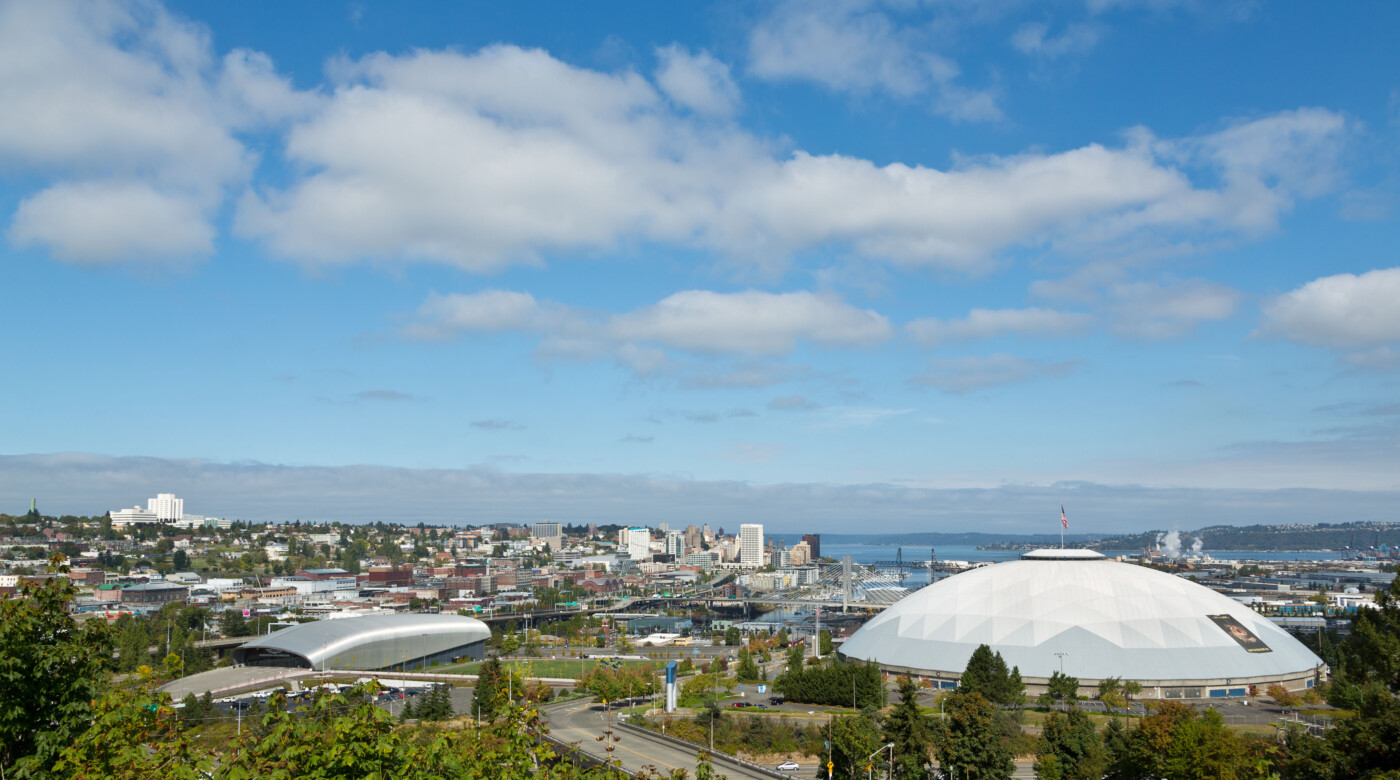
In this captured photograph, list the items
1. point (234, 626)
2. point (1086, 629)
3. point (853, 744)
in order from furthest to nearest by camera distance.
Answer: point (234, 626) < point (1086, 629) < point (853, 744)

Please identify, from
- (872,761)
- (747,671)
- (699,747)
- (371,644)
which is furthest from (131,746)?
(371,644)

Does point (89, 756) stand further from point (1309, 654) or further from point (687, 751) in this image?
point (1309, 654)

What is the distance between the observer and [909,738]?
3300 centimetres

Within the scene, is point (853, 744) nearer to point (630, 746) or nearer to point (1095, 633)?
point (630, 746)

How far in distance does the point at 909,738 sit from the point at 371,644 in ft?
191

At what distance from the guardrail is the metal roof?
2068 centimetres

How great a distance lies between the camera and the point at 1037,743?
40.8m

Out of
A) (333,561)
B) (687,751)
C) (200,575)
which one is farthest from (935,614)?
(333,561)

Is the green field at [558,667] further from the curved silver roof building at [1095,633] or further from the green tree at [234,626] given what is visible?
the green tree at [234,626]

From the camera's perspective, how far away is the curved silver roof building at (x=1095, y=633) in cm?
5406

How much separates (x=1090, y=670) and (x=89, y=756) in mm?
54916

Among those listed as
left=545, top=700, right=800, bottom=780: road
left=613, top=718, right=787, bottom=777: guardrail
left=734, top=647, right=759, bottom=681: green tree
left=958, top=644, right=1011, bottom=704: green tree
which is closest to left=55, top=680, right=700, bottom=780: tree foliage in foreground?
left=545, top=700, right=800, bottom=780: road

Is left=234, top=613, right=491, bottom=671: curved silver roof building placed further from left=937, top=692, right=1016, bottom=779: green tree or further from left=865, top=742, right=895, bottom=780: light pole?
left=937, top=692, right=1016, bottom=779: green tree

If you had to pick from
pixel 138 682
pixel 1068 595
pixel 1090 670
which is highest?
pixel 138 682
